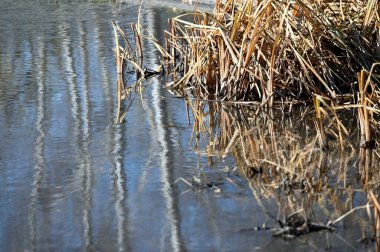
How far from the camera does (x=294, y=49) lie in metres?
6.71

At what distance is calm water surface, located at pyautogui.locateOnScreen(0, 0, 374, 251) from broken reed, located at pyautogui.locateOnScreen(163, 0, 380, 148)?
56 cm

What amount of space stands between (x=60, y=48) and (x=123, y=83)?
6.82 ft

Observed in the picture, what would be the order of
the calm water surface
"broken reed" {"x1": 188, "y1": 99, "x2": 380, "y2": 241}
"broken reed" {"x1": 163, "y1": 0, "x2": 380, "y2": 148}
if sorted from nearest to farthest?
the calm water surface → "broken reed" {"x1": 188, "y1": 99, "x2": 380, "y2": 241} → "broken reed" {"x1": 163, "y1": 0, "x2": 380, "y2": 148}

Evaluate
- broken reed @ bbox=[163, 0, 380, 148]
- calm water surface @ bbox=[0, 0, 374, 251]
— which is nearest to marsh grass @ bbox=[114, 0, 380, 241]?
broken reed @ bbox=[163, 0, 380, 148]

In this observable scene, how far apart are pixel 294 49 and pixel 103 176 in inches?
81.9

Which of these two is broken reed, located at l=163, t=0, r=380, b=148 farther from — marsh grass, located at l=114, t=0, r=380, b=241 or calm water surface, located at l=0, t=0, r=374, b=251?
calm water surface, located at l=0, t=0, r=374, b=251

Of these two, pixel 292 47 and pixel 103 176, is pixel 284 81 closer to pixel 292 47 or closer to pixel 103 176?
pixel 292 47

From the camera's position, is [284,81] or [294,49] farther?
[284,81]

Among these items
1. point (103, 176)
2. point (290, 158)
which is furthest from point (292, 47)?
point (103, 176)

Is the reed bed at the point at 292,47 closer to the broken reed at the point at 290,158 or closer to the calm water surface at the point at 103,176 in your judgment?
the broken reed at the point at 290,158

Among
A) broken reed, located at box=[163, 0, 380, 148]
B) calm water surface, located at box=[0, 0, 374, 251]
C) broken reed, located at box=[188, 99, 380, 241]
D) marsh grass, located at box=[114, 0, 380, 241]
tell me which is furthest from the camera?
broken reed, located at box=[163, 0, 380, 148]

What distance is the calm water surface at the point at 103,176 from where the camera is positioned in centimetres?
417

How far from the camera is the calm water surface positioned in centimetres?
417

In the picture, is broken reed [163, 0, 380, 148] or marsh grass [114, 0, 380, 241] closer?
marsh grass [114, 0, 380, 241]
